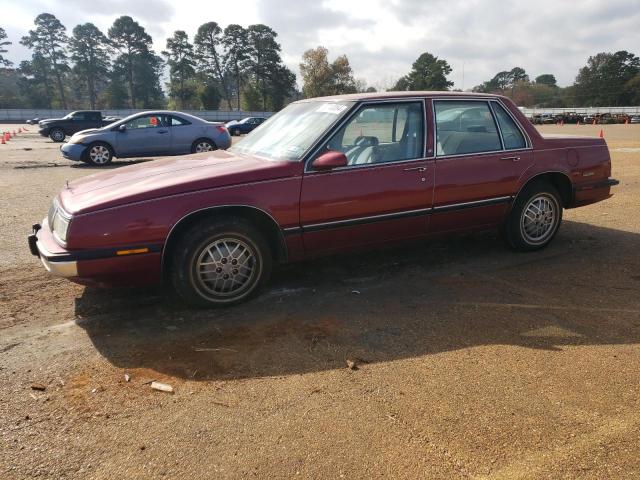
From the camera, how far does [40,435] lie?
2.30m

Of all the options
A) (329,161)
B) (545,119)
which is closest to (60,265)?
(329,161)

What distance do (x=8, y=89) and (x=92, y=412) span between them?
290ft

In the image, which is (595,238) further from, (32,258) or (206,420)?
(32,258)

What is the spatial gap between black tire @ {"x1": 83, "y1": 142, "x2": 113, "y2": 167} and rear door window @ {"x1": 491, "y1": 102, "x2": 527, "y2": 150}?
423 inches

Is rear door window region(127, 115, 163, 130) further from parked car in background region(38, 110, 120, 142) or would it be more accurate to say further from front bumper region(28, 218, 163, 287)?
parked car in background region(38, 110, 120, 142)

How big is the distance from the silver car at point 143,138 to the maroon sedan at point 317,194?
836 cm

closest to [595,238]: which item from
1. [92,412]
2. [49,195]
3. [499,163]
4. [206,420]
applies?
[499,163]

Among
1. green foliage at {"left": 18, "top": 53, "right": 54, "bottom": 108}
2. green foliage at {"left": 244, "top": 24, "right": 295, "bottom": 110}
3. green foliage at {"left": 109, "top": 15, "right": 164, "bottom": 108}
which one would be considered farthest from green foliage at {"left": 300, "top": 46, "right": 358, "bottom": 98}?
green foliage at {"left": 18, "top": 53, "right": 54, "bottom": 108}

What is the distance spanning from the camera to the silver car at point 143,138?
40.6ft

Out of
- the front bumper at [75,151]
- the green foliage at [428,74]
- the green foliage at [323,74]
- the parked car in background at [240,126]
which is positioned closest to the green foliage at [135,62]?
the green foliage at [323,74]

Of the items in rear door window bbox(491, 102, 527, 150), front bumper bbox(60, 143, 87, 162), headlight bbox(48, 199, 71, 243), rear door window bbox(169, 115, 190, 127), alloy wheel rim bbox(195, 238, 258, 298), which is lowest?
alloy wheel rim bbox(195, 238, 258, 298)

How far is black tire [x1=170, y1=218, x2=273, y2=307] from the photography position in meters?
3.50

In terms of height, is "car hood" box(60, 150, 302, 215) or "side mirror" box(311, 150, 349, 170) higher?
"side mirror" box(311, 150, 349, 170)

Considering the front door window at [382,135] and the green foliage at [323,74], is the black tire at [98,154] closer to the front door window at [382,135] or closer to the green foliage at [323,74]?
the front door window at [382,135]
